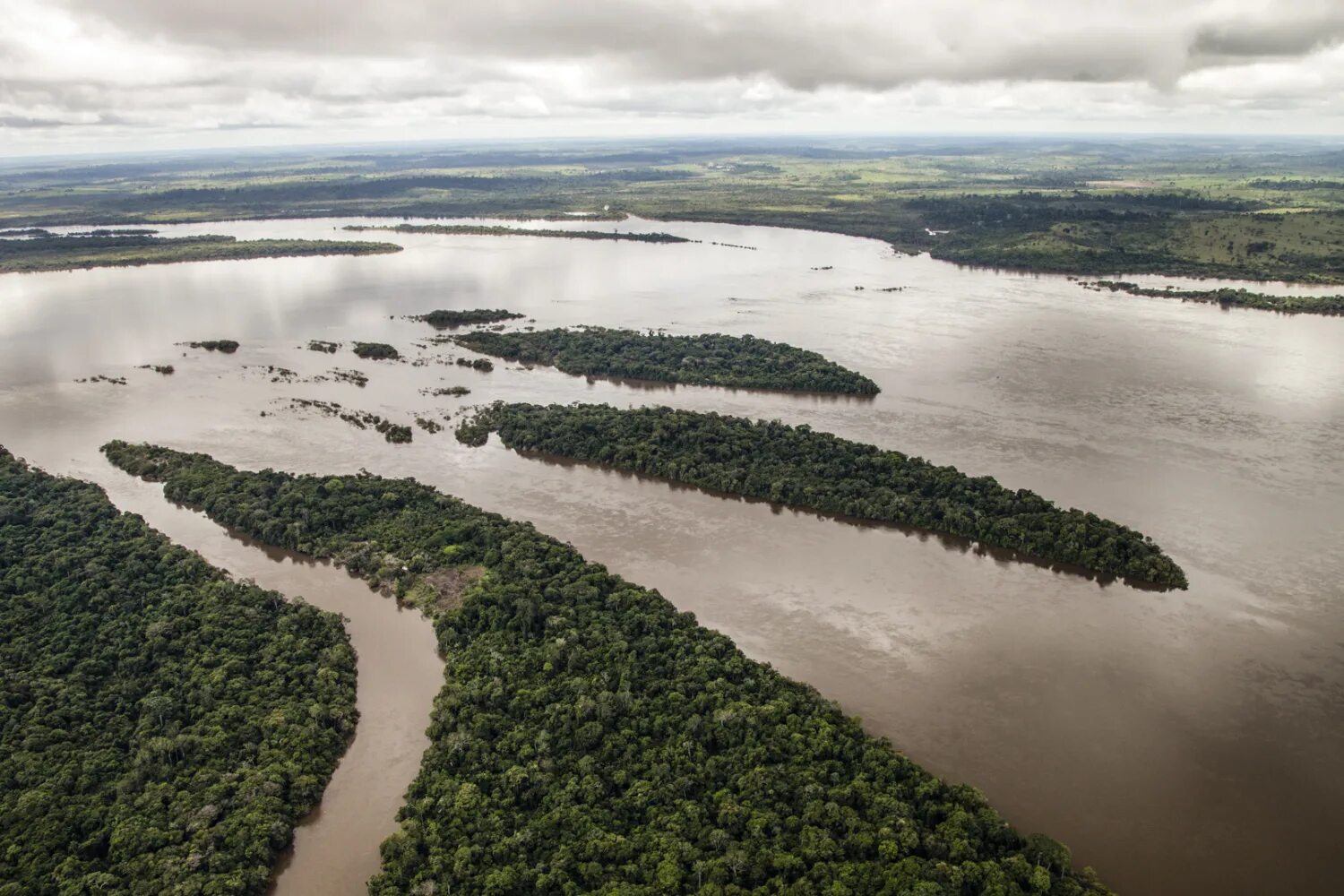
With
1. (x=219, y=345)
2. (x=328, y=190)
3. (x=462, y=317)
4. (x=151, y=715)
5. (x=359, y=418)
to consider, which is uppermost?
(x=328, y=190)

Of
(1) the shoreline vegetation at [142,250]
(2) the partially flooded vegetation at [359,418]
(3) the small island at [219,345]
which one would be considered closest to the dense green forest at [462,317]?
(3) the small island at [219,345]

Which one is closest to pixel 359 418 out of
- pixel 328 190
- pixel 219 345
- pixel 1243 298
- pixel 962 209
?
pixel 219 345

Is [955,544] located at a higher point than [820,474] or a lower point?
lower

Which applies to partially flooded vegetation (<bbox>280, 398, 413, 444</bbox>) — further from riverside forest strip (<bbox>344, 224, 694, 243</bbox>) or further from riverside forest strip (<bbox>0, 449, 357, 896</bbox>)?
riverside forest strip (<bbox>344, 224, 694, 243</bbox>)

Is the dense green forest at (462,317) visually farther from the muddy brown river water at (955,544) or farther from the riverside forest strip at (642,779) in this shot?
the riverside forest strip at (642,779)

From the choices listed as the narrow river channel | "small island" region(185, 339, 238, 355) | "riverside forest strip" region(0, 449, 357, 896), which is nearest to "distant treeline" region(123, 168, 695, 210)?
"small island" region(185, 339, 238, 355)

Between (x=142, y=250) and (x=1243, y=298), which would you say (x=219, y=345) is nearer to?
(x=142, y=250)

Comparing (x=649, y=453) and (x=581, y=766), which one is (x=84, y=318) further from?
(x=581, y=766)
